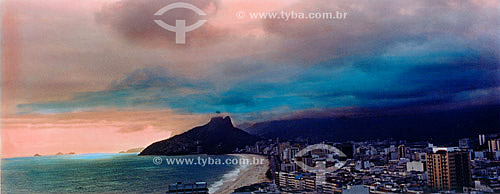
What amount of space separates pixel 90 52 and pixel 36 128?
943 millimetres

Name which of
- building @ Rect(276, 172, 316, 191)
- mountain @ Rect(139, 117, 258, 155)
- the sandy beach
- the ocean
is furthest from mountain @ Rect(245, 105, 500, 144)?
the ocean

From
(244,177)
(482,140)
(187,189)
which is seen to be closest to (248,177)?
(244,177)

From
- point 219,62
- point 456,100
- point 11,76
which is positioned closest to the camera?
point 11,76

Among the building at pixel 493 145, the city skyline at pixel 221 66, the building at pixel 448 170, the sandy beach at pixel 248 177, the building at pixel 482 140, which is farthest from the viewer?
the building at pixel 482 140

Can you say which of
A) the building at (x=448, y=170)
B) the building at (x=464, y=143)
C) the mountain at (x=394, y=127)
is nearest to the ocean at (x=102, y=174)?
the mountain at (x=394, y=127)

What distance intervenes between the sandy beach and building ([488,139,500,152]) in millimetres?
2475

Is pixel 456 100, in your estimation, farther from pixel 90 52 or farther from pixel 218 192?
pixel 90 52

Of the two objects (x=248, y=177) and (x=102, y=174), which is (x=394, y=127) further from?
(x=102, y=174)

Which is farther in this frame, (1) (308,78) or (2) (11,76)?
(1) (308,78)

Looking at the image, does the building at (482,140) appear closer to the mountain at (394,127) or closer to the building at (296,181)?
the mountain at (394,127)

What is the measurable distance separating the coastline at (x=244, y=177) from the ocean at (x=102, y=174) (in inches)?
1.0

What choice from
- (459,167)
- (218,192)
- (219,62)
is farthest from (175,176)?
(459,167)

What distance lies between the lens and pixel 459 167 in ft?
15.1

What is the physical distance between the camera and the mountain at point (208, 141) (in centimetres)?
468
